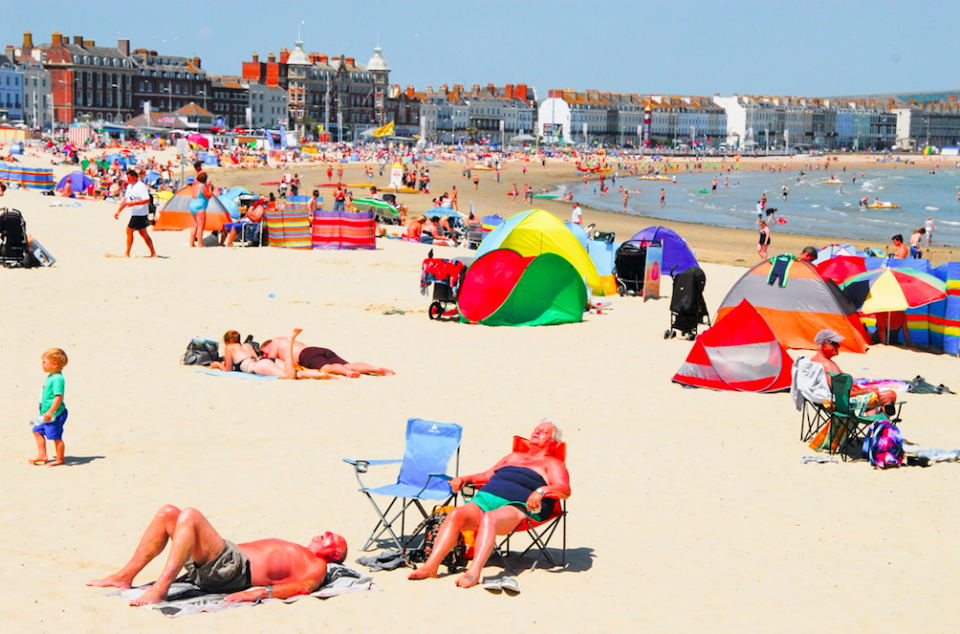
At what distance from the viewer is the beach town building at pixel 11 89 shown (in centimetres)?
10756

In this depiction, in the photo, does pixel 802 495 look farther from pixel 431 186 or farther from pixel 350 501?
pixel 431 186

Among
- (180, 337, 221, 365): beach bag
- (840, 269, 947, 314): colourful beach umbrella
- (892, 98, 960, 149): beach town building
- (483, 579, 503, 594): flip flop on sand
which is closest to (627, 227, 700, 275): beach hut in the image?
(840, 269, 947, 314): colourful beach umbrella

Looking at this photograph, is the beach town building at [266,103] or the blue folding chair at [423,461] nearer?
the blue folding chair at [423,461]

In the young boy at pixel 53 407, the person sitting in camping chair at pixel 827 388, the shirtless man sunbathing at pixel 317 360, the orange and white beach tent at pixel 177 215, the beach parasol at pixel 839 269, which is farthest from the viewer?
the orange and white beach tent at pixel 177 215

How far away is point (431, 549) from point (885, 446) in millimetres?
4019

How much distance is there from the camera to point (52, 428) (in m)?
6.75

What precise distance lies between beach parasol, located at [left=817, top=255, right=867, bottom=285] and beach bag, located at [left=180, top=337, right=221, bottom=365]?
7.79 m

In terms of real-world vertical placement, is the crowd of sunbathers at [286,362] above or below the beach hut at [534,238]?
below

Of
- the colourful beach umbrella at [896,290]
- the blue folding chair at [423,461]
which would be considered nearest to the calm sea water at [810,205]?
the colourful beach umbrella at [896,290]

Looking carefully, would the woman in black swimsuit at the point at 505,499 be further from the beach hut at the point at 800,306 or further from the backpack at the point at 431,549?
the beach hut at the point at 800,306

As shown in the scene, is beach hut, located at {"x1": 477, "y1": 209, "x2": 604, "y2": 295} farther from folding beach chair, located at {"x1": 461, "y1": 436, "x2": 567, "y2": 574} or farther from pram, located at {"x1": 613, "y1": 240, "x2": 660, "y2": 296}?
folding beach chair, located at {"x1": 461, "y1": 436, "x2": 567, "y2": 574}

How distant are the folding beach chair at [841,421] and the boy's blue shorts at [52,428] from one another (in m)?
5.56

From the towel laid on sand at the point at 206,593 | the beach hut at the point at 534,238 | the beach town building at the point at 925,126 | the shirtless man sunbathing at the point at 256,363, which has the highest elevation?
the beach town building at the point at 925,126

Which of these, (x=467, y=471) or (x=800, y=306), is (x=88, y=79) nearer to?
(x=800, y=306)
